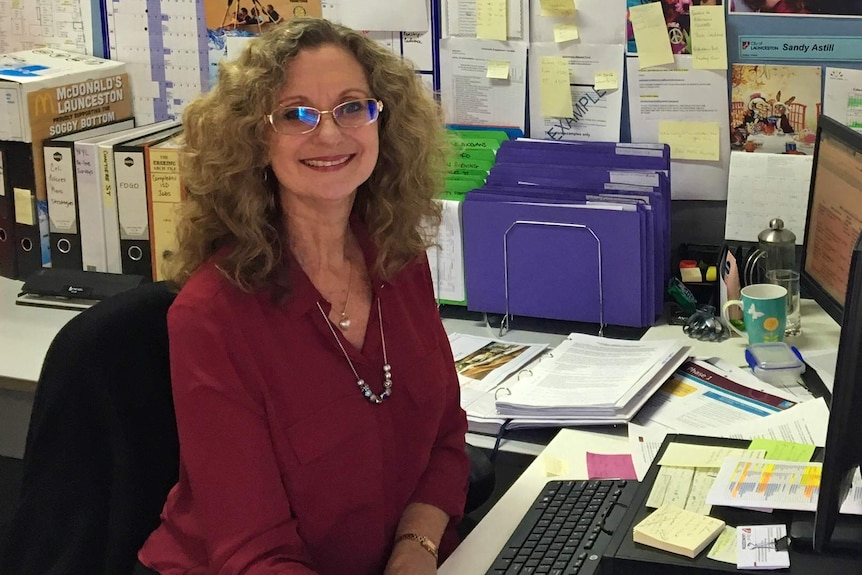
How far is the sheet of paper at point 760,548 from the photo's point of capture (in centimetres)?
115

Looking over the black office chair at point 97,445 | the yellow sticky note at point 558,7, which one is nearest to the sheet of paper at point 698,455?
the black office chair at point 97,445

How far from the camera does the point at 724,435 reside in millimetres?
1638

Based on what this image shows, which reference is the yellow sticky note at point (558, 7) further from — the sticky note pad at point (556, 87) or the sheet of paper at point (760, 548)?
the sheet of paper at point (760, 548)

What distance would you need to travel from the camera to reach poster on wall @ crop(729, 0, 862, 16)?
197 centimetres

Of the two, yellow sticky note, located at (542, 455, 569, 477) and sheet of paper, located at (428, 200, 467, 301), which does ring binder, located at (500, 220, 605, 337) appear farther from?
yellow sticky note, located at (542, 455, 569, 477)

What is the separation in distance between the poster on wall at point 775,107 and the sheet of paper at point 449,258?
0.59 m

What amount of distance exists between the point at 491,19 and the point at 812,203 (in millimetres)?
767

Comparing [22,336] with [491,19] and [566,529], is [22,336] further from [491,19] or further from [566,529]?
[566,529]

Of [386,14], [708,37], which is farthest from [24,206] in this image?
[708,37]

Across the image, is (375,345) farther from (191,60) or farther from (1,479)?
(1,479)

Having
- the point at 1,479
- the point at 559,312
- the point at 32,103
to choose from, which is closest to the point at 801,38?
the point at 559,312

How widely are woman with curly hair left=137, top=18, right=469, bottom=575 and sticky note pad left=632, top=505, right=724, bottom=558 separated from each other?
13.7 inches

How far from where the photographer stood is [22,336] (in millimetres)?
2195

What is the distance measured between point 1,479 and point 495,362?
1364 mm
